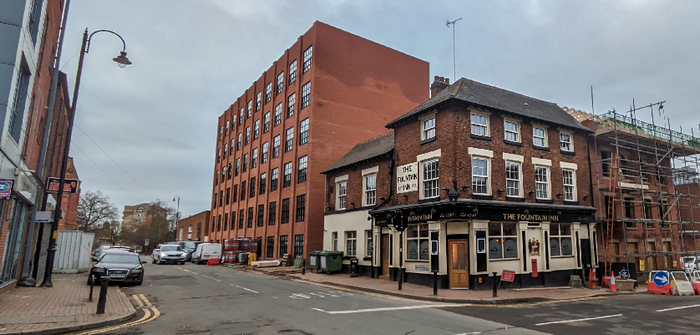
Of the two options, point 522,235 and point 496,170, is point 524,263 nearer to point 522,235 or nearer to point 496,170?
point 522,235

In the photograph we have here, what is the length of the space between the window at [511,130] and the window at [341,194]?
10236mm

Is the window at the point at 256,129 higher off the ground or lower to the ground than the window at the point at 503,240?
higher

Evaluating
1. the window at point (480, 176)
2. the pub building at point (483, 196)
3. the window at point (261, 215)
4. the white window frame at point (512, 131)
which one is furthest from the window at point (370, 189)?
the window at point (261, 215)

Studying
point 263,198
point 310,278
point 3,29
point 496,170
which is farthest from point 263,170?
point 3,29

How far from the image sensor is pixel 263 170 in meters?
39.0

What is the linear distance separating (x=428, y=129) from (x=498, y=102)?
3.73 metres

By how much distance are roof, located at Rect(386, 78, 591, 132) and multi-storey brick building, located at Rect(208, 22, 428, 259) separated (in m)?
10.5

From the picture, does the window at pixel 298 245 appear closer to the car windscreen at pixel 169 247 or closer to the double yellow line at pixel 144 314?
the car windscreen at pixel 169 247

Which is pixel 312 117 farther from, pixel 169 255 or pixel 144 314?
pixel 144 314

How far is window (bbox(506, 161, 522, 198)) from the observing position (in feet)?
62.6

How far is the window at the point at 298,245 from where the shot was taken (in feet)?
98.0

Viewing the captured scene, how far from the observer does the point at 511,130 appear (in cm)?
1983

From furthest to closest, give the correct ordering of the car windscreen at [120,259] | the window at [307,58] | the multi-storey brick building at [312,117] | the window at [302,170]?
the window at [307,58]
the window at [302,170]
the multi-storey brick building at [312,117]
the car windscreen at [120,259]

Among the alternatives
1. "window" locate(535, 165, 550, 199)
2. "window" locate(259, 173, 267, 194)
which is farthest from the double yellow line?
"window" locate(259, 173, 267, 194)
